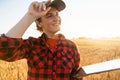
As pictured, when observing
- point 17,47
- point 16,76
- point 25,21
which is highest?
point 25,21

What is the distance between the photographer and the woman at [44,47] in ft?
10.2

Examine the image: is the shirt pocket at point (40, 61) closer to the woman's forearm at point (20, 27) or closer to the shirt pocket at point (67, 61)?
the shirt pocket at point (67, 61)

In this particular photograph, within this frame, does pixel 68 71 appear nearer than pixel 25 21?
No

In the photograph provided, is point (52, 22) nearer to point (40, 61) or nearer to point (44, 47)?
point (44, 47)

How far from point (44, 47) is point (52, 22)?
25 centimetres

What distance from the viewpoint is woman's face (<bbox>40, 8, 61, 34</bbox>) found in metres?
3.43

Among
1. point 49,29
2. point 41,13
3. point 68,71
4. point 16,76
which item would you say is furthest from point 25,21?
point 16,76

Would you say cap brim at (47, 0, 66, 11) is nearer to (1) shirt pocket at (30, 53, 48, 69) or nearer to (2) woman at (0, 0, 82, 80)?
(2) woman at (0, 0, 82, 80)

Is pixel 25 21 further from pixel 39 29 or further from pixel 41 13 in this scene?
pixel 39 29

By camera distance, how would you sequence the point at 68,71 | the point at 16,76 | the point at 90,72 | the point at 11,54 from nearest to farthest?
the point at 90,72 → the point at 11,54 → the point at 68,71 → the point at 16,76

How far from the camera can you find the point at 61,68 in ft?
11.1

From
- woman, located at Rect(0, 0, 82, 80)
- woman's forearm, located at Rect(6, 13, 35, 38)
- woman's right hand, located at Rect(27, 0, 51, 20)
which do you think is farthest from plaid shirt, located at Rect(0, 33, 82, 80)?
woman's right hand, located at Rect(27, 0, 51, 20)

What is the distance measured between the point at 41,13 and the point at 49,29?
0.37 metres

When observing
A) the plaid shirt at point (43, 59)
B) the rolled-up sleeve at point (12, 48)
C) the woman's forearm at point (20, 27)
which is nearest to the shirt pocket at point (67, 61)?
the plaid shirt at point (43, 59)
